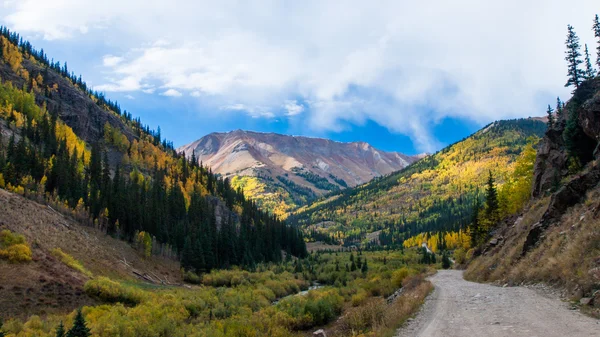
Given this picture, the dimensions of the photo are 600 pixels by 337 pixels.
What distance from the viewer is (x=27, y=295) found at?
109 ft

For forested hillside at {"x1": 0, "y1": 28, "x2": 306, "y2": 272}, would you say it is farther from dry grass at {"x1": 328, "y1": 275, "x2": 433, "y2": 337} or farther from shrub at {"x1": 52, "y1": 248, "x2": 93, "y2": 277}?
dry grass at {"x1": 328, "y1": 275, "x2": 433, "y2": 337}

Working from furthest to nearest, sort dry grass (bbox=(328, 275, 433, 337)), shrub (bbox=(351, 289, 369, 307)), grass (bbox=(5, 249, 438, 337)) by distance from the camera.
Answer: shrub (bbox=(351, 289, 369, 307)), grass (bbox=(5, 249, 438, 337)), dry grass (bbox=(328, 275, 433, 337))

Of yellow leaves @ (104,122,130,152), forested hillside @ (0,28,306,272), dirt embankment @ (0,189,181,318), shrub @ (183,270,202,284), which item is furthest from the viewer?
yellow leaves @ (104,122,130,152)

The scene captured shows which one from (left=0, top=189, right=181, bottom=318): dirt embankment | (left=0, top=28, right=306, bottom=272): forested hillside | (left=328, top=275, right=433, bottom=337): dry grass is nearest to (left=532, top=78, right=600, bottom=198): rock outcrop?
(left=328, top=275, right=433, bottom=337): dry grass

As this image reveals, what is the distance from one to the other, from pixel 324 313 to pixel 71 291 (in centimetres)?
2547

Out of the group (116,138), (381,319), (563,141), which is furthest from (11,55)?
(381,319)

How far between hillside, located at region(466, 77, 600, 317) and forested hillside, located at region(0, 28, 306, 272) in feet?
210

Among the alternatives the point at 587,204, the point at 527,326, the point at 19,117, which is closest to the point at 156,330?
the point at 527,326

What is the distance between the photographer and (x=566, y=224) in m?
24.6

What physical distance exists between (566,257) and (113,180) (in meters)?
107

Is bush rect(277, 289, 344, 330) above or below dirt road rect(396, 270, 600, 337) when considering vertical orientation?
below

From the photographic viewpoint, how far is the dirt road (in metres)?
11.2

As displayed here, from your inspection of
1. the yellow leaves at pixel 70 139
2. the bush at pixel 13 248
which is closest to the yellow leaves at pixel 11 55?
the yellow leaves at pixel 70 139

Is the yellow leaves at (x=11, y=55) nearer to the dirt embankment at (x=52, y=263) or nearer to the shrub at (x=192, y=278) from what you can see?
→ the dirt embankment at (x=52, y=263)
